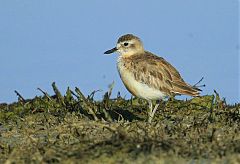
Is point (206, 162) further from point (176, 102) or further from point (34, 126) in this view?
point (176, 102)

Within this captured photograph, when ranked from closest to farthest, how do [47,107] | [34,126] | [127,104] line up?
1. [34,126]
2. [47,107]
3. [127,104]

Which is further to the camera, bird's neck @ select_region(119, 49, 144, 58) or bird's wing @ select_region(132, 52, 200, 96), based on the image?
bird's neck @ select_region(119, 49, 144, 58)

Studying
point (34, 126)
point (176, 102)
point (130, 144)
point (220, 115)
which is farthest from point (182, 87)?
point (130, 144)

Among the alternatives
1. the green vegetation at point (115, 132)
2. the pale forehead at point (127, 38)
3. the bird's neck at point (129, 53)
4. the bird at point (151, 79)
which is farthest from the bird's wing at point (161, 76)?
the pale forehead at point (127, 38)

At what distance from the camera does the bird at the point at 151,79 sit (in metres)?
8.74

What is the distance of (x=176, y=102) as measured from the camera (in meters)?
8.88

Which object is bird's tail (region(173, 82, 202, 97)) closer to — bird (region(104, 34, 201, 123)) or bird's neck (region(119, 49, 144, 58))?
bird (region(104, 34, 201, 123))

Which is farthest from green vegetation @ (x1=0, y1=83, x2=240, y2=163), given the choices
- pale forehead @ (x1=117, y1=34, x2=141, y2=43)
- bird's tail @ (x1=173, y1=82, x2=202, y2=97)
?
pale forehead @ (x1=117, y1=34, x2=141, y2=43)

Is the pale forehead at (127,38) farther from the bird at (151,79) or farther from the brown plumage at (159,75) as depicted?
the brown plumage at (159,75)

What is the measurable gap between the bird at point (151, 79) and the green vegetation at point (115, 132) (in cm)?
16

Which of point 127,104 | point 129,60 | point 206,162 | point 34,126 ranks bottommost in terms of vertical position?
point 206,162

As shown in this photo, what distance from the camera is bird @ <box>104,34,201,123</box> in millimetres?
8742

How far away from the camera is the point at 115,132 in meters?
5.10

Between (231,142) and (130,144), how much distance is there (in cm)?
99
